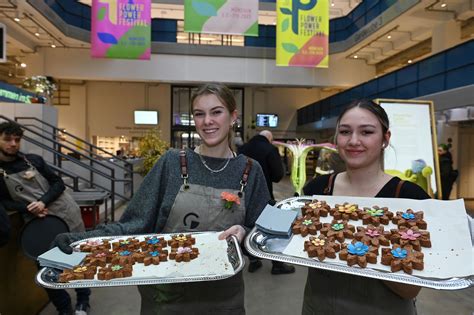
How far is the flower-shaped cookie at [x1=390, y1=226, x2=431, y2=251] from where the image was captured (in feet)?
4.19

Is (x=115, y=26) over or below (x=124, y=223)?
over

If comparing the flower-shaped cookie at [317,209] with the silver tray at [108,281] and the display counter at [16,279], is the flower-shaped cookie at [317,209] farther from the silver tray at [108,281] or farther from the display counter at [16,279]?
the display counter at [16,279]

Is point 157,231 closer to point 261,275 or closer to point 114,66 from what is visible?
point 261,275

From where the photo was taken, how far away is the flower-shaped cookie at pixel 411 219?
1351 millimetres

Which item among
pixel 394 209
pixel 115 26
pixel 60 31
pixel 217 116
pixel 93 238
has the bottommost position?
pixel 93 238

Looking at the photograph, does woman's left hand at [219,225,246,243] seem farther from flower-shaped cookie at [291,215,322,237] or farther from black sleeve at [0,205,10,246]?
black sleeve at [0,205,10,246]

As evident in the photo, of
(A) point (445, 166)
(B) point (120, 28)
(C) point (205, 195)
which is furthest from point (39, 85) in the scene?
(A) point (445, 166)

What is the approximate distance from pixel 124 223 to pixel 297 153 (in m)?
3.85

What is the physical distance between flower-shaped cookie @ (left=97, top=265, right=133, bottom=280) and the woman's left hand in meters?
0.39

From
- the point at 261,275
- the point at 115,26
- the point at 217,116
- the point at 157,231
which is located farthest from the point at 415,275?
the point at 115,26

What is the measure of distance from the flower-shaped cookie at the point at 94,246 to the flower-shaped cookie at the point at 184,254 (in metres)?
0.30

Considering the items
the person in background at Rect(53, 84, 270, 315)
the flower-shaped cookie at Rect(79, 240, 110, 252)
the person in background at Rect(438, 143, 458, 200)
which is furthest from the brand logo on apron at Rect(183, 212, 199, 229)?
the person in background at Rect(438, 143, 458, 200)

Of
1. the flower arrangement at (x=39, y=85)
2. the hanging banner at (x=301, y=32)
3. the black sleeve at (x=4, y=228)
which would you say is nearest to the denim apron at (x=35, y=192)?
the black sleeve at (x=4, y=228)

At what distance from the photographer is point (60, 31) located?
12133 mm
